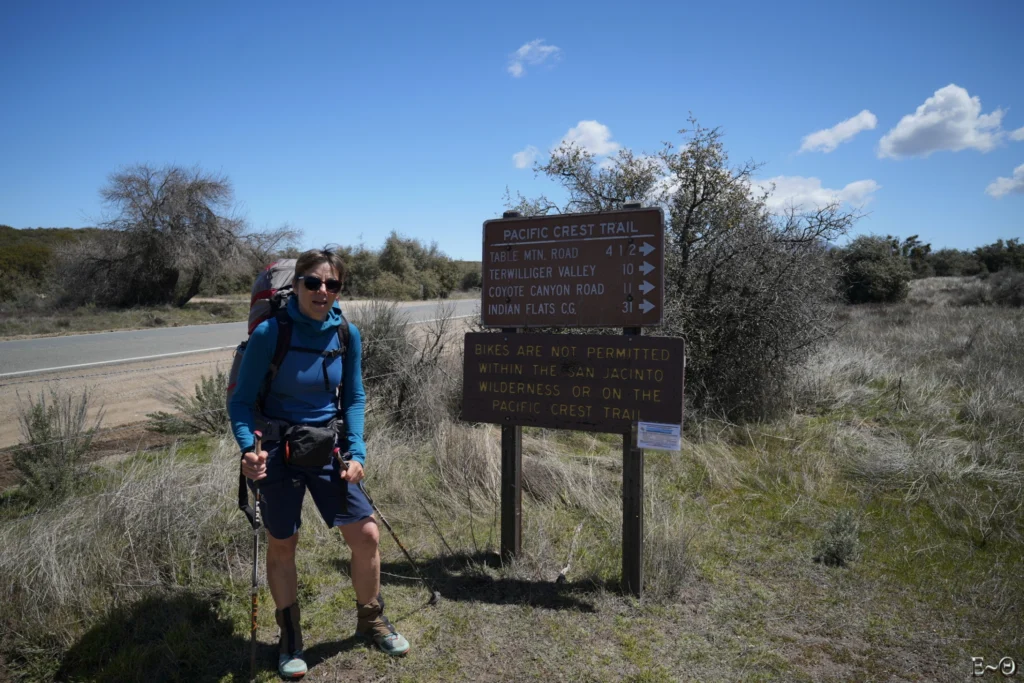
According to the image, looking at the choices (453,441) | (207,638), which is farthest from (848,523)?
(207,638)

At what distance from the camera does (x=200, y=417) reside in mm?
6188

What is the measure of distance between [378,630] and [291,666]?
0.42m

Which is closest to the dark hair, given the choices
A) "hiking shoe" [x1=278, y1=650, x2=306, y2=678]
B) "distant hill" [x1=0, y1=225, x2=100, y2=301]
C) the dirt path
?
"hiking shoe" [x1=278, y1=650, x2=306, y2=678]

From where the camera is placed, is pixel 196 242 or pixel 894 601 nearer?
pixel 894 601

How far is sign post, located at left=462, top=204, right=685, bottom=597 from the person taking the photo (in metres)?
3.48

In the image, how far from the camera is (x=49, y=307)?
22562mm

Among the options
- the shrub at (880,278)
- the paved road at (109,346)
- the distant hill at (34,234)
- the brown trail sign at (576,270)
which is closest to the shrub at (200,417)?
the paved road at (109,346)

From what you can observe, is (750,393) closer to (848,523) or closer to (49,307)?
(848,523)

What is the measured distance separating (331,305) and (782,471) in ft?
14.1

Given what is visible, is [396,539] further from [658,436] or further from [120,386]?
[120,386]

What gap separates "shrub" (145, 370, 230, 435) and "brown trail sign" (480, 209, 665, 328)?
3.51 metres

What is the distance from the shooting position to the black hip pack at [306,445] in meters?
2.66

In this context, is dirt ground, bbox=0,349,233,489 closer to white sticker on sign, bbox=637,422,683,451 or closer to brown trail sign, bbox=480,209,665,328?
brown trail sign, bbox=480,209,665,328

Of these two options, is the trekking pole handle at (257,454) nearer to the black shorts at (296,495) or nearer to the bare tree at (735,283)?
the black shorts at (296,495)
